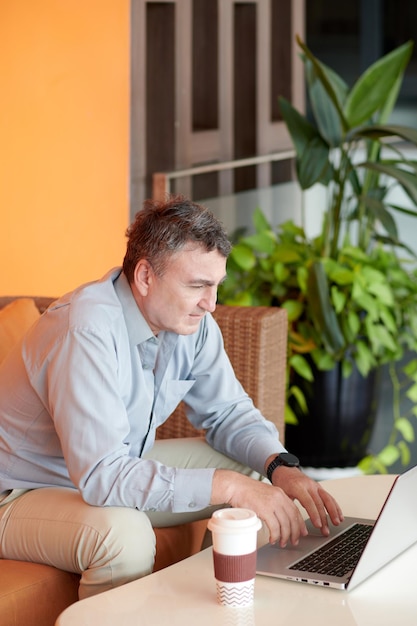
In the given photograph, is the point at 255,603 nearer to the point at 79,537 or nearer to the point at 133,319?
the point at 79,537

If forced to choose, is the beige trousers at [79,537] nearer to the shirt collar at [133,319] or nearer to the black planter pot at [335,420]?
the shirt collar at [133,319]

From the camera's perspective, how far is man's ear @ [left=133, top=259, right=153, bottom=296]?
1876mm

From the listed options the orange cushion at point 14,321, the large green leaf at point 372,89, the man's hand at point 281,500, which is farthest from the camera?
the large green leaf at point 372,89

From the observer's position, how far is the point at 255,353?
2.53 metres

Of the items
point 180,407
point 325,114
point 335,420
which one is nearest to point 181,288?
point 180,407

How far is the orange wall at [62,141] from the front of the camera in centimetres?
320

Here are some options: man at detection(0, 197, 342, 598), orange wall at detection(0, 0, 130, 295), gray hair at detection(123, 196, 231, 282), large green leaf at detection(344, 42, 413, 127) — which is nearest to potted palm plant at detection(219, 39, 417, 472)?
large green leaf at detection(344, 42, 413, 127)

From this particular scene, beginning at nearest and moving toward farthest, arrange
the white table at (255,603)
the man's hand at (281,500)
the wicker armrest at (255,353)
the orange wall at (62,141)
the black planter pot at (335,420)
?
1. the white table at (255,603)
2. the man's hand at (281,500)
3. the wicker armrest at (255,353)
4. the orange wall at (62,141)
5. the black planter pot at (335,420)

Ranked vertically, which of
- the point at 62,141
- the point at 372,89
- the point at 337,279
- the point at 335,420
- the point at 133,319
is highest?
the point at 372,89

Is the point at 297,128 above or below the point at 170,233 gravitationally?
above

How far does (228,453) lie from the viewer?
6.95 ft

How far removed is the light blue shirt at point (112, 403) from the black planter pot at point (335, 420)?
4.99ft

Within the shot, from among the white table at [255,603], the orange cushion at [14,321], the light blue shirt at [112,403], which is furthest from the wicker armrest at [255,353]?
the white table at [255,603]

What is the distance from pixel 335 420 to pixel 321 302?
1.91 feet
